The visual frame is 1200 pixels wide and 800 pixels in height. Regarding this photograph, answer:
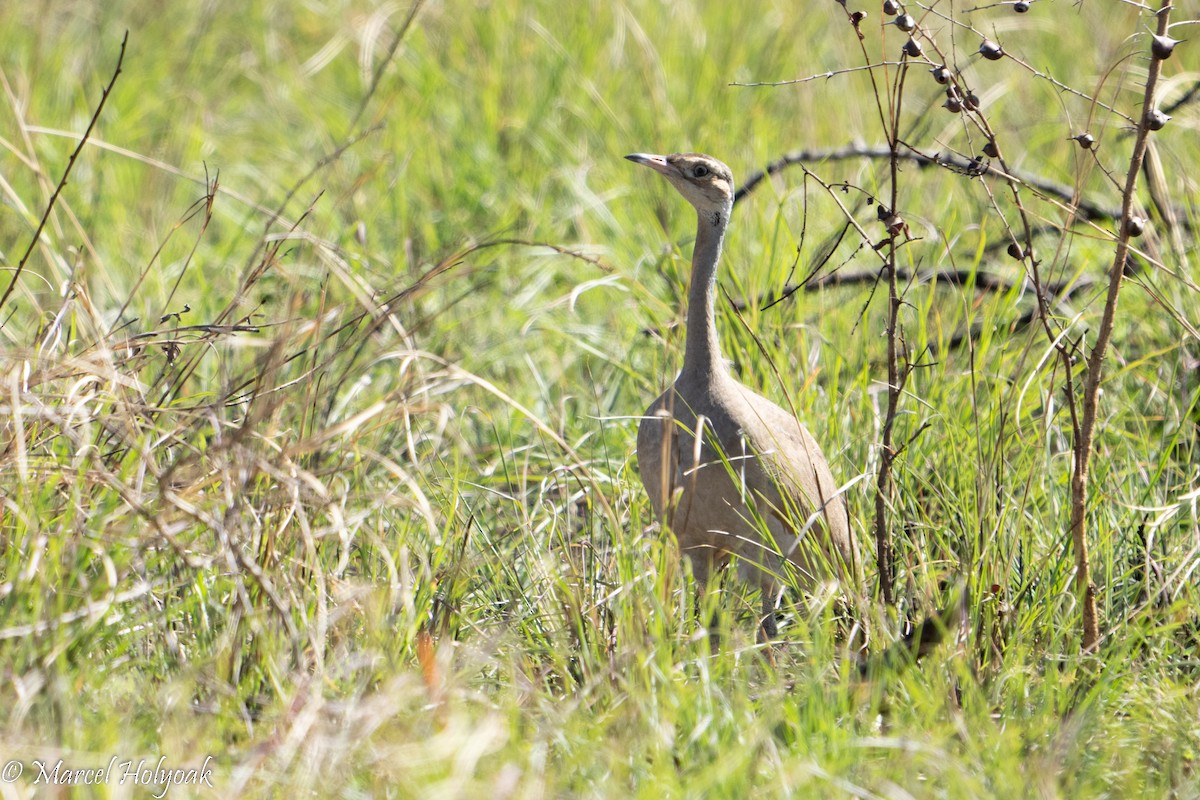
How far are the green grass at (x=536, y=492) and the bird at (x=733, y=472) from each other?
121 millimetres

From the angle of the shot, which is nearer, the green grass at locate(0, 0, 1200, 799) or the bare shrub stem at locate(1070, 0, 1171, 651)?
the green grass at locate(0, 0, 1200, 799)

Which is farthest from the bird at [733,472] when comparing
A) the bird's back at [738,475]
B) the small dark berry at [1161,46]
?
the small dark berry at [1161,46]

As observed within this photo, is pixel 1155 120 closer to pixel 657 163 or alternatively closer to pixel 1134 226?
pixel 1134 226

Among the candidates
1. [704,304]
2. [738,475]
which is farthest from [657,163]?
[738,475]

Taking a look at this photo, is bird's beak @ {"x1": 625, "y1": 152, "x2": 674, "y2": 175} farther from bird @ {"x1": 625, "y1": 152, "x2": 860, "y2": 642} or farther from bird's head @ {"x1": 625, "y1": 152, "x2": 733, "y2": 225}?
bird @ {"x1": 625, "y1": 152, "x2": 860, "y2": 642}

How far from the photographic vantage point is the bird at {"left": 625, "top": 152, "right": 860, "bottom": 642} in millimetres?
3203

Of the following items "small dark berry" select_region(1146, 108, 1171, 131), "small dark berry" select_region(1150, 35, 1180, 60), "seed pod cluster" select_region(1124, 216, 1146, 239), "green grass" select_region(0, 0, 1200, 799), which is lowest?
"green grass" select_region(0, 0, 1200, 799)

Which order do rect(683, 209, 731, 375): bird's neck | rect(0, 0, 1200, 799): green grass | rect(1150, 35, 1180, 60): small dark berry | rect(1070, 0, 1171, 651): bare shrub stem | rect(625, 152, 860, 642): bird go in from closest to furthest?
rect(0, 0, 1200, 799): green grass, rect(1150, 35, 1180, 60): small dark berry, rect(1070, 0, 1171, 651): bare shrub stem, rect(625, 152, 860, 642): bird, rect(683, 209, 731, 375): bird's neck

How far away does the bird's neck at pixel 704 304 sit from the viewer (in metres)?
3.32

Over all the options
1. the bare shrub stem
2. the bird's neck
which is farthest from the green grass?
the bird's neck

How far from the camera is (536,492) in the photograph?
12.6 ft

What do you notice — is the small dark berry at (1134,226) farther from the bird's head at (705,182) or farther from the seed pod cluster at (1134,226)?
the bird's head at (705,182)

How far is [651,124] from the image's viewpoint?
559cm

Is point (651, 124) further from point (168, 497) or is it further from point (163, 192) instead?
point (168, 497)
